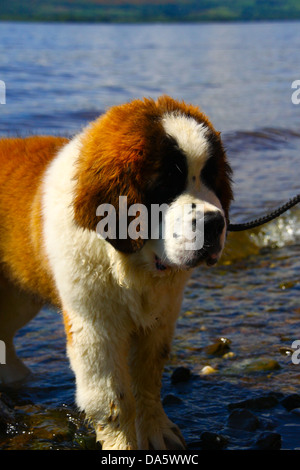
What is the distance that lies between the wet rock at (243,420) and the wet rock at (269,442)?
5.4 inches

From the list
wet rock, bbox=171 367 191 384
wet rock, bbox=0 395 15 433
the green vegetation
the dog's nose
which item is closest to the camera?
the dog's nose

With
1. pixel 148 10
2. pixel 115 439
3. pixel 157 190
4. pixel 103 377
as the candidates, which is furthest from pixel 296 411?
pixel 148 10

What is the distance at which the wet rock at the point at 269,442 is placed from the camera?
3.53 metres

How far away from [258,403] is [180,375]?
1.75 ft

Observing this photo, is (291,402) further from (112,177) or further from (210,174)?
(112,177)

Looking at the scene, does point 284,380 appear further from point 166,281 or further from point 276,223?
point 276,223

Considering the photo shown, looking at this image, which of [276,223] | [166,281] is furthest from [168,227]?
[276,223]

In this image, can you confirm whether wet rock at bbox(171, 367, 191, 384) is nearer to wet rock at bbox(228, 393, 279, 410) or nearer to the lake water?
the lake water

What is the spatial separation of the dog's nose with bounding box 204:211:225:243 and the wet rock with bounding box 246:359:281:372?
168 cm

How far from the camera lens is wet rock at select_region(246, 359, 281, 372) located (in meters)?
4.35

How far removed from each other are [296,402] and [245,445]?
1.67 ft

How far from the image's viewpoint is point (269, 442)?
11.6ft

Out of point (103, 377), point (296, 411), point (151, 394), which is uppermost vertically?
point (103, 377)
